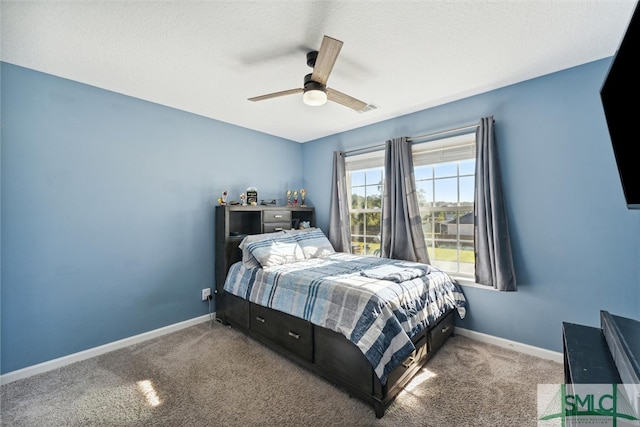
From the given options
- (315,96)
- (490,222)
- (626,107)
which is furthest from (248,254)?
(626,107)

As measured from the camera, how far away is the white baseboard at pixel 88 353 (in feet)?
6.63

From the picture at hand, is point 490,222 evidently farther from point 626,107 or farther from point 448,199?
point 626,107

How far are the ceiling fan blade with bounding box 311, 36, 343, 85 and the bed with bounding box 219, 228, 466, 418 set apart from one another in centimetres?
155

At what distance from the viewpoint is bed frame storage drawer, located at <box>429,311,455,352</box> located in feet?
7.46

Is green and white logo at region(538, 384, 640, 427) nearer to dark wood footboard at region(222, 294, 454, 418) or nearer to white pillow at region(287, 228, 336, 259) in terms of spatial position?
dark wood footboard at region(222, 294, 454, 418)

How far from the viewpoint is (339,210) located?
3.75m

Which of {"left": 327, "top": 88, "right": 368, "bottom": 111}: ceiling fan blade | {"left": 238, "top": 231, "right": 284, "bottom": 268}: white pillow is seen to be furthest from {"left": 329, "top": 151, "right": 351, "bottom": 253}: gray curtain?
{"left": 327, "top": 88, "right": 368, "bottom": 111}: ceiling fan blade

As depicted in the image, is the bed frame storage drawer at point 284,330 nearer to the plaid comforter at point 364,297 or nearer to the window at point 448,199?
the plaid comforter at point 364,297

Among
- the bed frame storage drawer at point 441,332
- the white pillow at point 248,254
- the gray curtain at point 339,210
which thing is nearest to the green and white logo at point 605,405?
the bed frame storage drawer at point 441,332

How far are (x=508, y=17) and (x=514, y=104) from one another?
1086 mm

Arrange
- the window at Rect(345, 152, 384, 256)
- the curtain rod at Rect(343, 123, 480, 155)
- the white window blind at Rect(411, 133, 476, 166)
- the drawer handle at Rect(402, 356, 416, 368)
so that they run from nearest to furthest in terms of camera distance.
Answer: the drawer handle at Rect(402, 356, 416, 368), the curtain rod at Rect(343, 123, 480, 155), the white window blind at Rect(411, 133, 476, 166), the window at Rect(345, 152, 384, 256)

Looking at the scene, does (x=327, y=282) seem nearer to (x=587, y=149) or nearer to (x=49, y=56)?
(x=587, y=149)

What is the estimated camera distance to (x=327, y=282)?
6.91 feet

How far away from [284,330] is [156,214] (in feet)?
5.97
